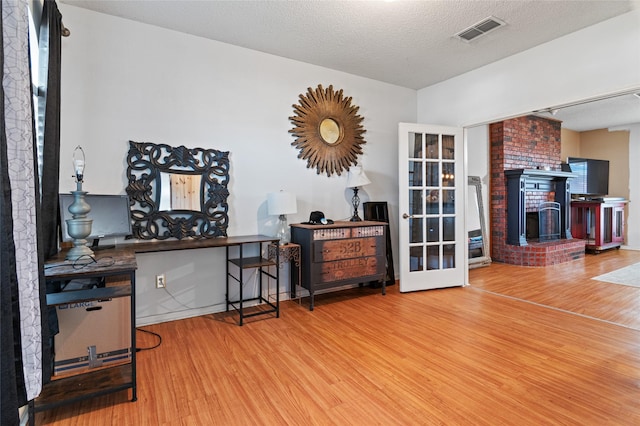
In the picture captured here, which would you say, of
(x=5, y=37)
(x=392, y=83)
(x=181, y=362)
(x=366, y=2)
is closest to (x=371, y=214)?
(x=392, y=83)

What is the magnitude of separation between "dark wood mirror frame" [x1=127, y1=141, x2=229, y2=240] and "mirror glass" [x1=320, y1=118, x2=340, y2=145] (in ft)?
3.98

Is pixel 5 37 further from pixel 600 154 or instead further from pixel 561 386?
pixel 600 154

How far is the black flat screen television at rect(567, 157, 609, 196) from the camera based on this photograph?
709 centimetres

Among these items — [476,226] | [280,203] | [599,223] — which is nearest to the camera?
[280,203]

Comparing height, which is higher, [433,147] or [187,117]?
[187,117]

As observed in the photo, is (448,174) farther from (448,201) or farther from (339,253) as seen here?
(339,253)

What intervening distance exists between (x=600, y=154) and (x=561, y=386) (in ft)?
25.2

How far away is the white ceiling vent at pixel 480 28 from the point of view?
9.68ft

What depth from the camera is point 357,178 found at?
395cm

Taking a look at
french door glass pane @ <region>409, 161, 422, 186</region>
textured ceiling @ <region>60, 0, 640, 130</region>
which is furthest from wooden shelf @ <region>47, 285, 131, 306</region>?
french door glass pane @ <region>409, 161, 422, 186</region>

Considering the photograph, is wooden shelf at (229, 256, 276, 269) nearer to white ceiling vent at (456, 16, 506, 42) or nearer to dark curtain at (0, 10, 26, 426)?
dark curtain at (0, 10, 26, 426)

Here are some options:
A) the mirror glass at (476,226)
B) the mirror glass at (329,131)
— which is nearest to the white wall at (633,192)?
the mirror glass at (476,226)

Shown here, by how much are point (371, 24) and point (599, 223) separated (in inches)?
253

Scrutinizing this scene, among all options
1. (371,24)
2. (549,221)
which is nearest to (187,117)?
(371,24)
